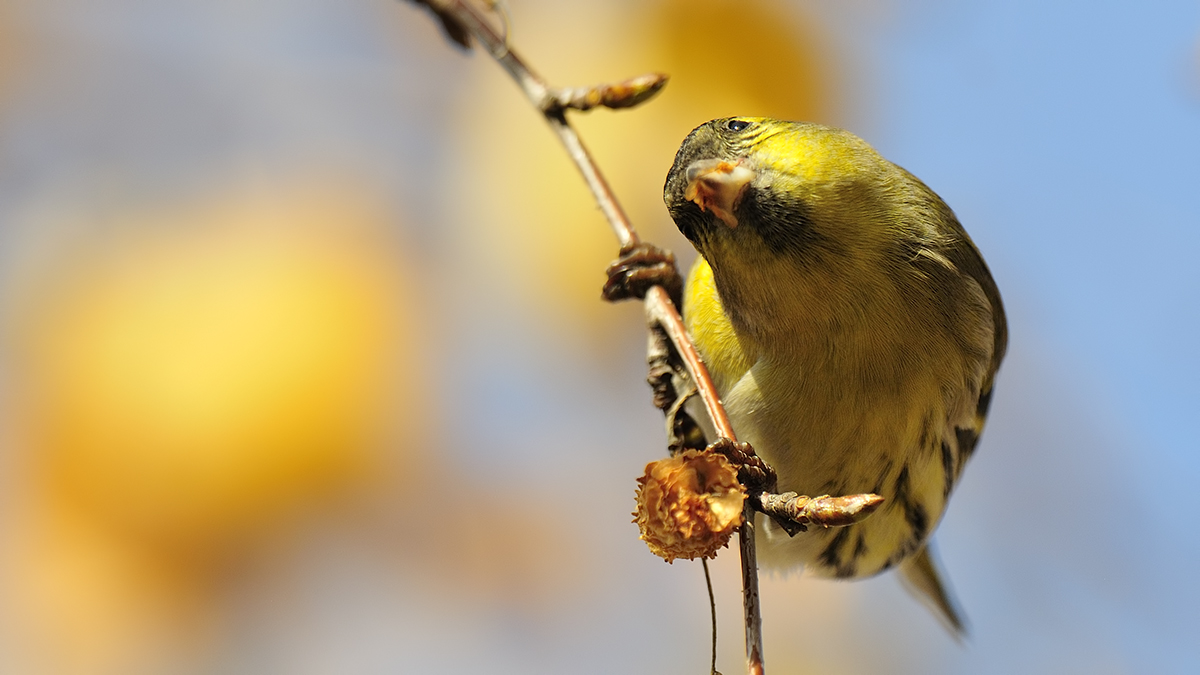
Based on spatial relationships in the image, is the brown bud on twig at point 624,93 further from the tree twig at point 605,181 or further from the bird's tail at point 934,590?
the bird's tail at point 934,590

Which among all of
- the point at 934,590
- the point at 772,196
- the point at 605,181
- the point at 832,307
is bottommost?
the point at 934,590

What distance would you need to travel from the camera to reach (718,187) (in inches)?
45.7

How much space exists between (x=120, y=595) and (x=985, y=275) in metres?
2.48

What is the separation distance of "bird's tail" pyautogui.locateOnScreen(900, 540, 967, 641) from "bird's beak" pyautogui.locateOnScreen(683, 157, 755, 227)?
1361mm

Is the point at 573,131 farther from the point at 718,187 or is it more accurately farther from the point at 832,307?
the point at 832,307

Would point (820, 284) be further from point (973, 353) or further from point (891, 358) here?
point (973, 353)

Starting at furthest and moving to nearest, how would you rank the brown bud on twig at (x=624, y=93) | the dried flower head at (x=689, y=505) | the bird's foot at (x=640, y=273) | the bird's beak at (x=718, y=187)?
1. the bird's foot at (x=640, y=273)
2. the brown bud on twig at (x=624, y=93)
3. the bird's beak at (x=718, y=187)
4. the dried flower head at (x=689, y=505)

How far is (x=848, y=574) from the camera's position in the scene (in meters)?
1.81

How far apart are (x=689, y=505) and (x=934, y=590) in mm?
1595

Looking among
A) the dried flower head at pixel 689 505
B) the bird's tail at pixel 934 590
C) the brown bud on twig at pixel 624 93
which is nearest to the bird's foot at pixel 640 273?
the brown bud on twig at pixel 624 93

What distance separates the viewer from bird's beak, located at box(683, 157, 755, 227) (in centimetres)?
116

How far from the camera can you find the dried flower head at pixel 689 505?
0.89 m

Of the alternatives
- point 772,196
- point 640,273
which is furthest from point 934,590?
point 772,196

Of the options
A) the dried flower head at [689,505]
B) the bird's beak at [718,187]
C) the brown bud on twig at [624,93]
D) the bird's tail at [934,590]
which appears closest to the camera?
the dried flower head at [689,505]
